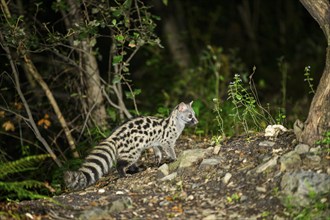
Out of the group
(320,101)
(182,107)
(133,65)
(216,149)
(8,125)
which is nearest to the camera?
(320,101)

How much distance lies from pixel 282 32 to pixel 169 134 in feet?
36.8

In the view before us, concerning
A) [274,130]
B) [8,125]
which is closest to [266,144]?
[274,130]

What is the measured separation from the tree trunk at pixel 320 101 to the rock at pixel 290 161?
27cm

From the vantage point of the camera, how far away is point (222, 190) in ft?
21.1

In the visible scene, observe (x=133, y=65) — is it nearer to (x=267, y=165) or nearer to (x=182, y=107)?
(x=182, y=107)

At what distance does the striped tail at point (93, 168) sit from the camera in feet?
23.0

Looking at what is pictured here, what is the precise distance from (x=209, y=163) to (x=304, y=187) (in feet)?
4.48

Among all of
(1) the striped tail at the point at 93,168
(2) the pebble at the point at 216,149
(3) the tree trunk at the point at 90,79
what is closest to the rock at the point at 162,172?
(2) the pebble at the point at 216,149

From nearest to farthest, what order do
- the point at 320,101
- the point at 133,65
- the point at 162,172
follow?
1. the point at 320,101
2. the point at 162,172
3. the point at 133,65

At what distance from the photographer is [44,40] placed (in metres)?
9.05

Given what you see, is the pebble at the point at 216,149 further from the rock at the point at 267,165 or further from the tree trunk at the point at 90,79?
the tree trunk at the point at 90,79

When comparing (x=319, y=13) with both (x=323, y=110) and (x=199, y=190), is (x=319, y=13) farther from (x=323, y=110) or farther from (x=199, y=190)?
(x=199, y=190)

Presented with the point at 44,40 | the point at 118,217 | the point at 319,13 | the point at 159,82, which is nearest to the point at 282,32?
the point at 159,82

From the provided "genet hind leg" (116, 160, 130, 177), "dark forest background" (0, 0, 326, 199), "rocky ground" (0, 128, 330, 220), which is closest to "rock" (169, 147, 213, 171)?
"rocky ground" (0, 128, 330, 220)
